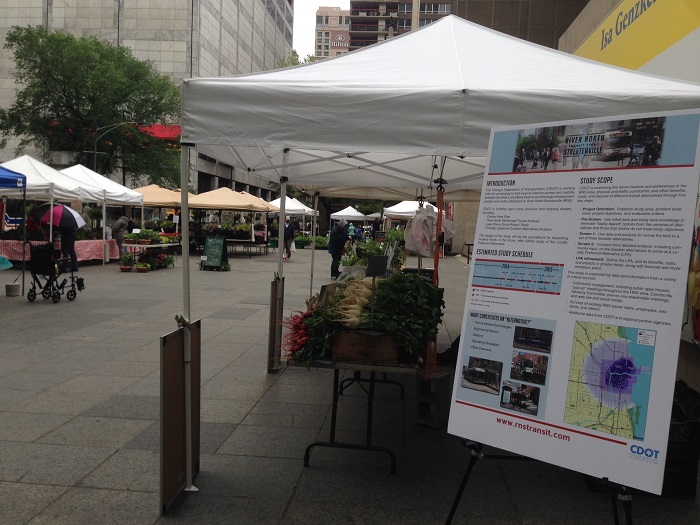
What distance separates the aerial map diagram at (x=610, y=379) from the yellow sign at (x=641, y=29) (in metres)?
4.49

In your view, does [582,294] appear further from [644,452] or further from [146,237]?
[146,237]

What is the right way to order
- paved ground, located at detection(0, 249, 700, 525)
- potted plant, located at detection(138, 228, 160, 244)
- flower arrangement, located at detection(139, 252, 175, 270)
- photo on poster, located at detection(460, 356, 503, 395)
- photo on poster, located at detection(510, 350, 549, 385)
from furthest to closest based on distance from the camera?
1. potted plant, located at detection(138, 228, 160, 244)
2. flower arrangement, located at detection(139, 252, 175, 270)
3. paved ground, located at detection(0, 249, 700, 525)
4. photo on poster, located at detection(460, 356, 503, 395)
5. photo on poster, located at detection(510, 350, 549, 385)

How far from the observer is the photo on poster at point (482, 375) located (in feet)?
9.70

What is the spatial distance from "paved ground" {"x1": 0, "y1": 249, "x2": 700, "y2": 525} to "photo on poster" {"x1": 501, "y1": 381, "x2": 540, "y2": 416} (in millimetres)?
1182

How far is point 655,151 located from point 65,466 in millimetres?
4244

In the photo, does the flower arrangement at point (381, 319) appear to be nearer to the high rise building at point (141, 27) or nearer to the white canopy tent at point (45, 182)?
the white canopy tent at point (45, 182)

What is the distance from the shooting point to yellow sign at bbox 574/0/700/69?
6078 millimetres

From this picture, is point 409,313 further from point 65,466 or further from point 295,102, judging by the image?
point 65,466

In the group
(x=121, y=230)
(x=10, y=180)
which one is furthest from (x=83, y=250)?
(x=10, y=180)

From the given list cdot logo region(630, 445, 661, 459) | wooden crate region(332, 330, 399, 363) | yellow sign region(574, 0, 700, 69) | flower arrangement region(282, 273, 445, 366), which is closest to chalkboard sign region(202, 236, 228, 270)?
yellow sign region(574, 0, 700, 69)

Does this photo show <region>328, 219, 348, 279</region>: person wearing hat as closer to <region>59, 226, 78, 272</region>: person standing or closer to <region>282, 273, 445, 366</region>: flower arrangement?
<region>59, 226, 78, 272</region>: person standing

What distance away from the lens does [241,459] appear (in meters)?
4.52

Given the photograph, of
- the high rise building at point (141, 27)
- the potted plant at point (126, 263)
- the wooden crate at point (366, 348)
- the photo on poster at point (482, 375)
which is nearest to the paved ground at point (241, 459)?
the wooden crate at point (366, 348)

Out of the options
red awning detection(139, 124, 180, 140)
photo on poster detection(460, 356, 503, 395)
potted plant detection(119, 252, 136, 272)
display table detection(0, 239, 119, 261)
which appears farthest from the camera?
red awning detection(139, 124, 180, 140)
